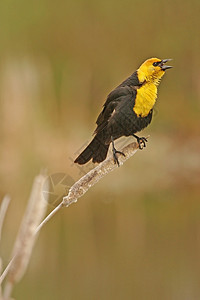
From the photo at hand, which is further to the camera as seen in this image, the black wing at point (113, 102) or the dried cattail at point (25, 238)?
the black wing at point (113, 102)

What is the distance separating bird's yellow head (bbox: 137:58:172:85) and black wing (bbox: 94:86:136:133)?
0.04 m

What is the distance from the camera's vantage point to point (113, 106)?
0.89 meters

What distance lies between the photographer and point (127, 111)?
88 cm

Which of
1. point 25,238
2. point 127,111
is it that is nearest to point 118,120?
point 127,111

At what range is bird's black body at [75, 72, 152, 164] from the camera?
0.86 meters

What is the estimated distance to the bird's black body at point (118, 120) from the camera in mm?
864

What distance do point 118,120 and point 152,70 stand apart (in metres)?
0.09

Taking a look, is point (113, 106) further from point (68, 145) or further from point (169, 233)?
point (68, 145)

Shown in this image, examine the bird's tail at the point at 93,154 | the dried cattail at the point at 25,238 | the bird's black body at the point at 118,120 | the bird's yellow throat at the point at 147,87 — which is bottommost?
the bird's tail at the point at 93,154

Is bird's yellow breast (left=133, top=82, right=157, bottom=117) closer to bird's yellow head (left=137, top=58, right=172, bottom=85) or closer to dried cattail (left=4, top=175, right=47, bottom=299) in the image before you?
bird's yellow head (left=137, top=58, right=172, bottom=85)

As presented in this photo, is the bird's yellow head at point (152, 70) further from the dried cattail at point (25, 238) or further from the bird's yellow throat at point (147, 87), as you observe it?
the dried cattail at point (25, 238)

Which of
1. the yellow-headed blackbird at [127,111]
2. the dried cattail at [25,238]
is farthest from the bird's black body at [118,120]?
the dried cattail at [25,238]

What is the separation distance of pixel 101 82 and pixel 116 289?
1.50m

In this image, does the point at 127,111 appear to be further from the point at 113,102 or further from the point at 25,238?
the point at 25,238
